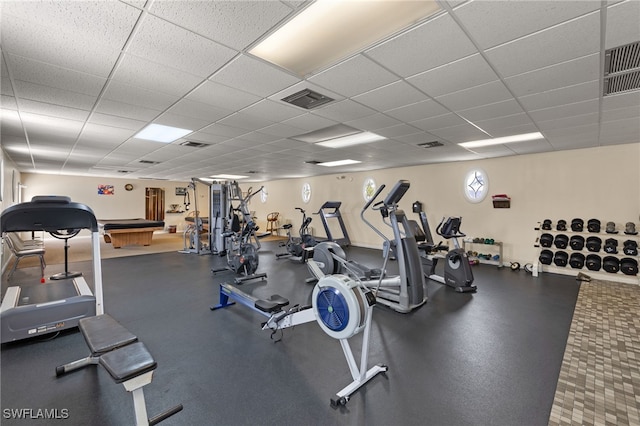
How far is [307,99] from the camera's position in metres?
2.89

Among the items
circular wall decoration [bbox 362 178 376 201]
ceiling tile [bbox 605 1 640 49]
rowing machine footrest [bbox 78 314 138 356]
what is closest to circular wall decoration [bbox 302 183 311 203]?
circular wall decoration [bbox 362 178 376 201]

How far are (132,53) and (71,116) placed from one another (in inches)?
87.5

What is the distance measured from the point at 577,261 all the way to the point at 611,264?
420 millimetres

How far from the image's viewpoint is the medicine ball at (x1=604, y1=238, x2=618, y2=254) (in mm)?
4660

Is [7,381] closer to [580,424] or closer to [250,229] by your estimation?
[250,229]

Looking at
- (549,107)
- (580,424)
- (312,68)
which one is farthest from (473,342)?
(312,68)

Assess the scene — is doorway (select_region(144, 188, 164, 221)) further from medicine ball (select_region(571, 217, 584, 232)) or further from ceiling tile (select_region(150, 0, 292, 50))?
medicine ball (select_region(571, 217, 584, 232))

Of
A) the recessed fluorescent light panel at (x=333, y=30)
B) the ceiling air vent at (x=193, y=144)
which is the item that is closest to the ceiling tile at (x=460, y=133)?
the recessed fluorescent light panel at (x=333, y=30)

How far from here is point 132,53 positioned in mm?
2010

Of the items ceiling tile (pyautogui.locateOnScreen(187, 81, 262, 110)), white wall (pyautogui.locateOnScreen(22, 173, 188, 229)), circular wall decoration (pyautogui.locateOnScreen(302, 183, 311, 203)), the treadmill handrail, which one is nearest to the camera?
the treadmill handrail

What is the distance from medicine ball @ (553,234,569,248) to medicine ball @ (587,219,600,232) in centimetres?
38

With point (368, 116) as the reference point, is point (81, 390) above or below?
below

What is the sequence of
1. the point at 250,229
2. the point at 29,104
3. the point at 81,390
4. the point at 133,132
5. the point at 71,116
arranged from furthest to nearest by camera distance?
the point at 250,229, the point at 133,132, the point at 71,116, the point at 29,104, the point at 81,390

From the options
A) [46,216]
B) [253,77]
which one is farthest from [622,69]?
[46,216]
